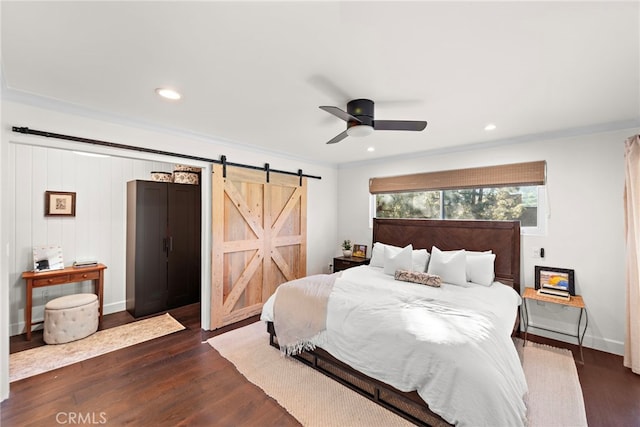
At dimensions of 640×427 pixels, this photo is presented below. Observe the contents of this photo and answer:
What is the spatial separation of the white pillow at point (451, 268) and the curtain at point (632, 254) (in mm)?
1452

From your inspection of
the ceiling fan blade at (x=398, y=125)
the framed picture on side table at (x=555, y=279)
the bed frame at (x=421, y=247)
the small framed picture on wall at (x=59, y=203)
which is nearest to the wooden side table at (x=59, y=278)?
the small framed picture on wall at (x=59, y=203)

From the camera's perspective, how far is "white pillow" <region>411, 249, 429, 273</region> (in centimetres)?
363

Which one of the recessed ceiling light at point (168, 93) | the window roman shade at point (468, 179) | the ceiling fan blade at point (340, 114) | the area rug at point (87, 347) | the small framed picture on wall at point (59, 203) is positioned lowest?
the area rug at point (87, 347)

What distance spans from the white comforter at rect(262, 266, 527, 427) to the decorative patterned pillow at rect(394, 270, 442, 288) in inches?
9.4

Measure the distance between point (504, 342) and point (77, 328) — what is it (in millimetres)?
4388

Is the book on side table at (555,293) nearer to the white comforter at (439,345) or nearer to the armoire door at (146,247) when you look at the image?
the white comforter at (439,345)

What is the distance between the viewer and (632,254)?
8.67 ft

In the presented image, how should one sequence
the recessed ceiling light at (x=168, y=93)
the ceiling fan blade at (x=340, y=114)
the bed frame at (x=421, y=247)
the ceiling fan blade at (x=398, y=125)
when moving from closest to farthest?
1. the ceiling fan blade at (x=340, y=114)
2. the bed frame at (x=421, y=247)
3. the recessed ceiling light at (x=168, y=93)
4. the ceiling fan blade at (x=398, y=125)

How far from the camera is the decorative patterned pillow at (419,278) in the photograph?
10.3ft

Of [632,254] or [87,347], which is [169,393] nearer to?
[87,347]

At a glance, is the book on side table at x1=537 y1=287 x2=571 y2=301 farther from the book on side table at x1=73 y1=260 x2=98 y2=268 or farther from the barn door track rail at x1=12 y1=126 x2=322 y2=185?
the book on side table at x1=73 y1=260 x2=98 y2=268

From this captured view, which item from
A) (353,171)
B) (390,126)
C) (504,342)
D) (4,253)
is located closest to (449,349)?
(504,342)

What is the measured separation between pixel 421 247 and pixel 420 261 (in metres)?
0.59

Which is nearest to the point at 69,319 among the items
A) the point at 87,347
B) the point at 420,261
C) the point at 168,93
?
the point at 87,347
